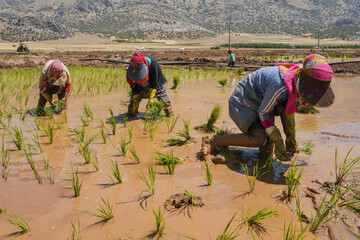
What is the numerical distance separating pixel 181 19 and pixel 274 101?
124721mm

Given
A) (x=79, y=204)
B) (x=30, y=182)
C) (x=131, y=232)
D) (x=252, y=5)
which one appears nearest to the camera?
(x=131, y=232)

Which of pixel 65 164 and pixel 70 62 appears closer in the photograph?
pixel 65 164

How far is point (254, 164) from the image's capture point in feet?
10.5

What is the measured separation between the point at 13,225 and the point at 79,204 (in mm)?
456

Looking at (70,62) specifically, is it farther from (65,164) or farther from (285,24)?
(285,24)

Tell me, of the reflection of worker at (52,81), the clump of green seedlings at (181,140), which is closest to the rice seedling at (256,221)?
the clump of green seedlings at (181,140)

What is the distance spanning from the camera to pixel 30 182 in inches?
110

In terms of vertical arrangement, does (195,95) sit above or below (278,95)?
below

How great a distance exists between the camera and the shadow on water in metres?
2.87

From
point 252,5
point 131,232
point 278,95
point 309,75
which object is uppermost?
point 252,5

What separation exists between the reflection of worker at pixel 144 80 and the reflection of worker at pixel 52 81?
1.14 m

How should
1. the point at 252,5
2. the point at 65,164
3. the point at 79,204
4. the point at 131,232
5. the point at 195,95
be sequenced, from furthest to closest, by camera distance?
the point at 252,5
the point at 195,95
the point at 65,164
the point at 79,204
the point at 131,232

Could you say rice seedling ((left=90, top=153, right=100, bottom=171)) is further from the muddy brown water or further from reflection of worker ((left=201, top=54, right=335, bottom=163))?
reflection of worker ((left=201, top=54, right=335, bottom=163))

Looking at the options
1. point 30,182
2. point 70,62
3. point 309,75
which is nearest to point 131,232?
point 30,182
